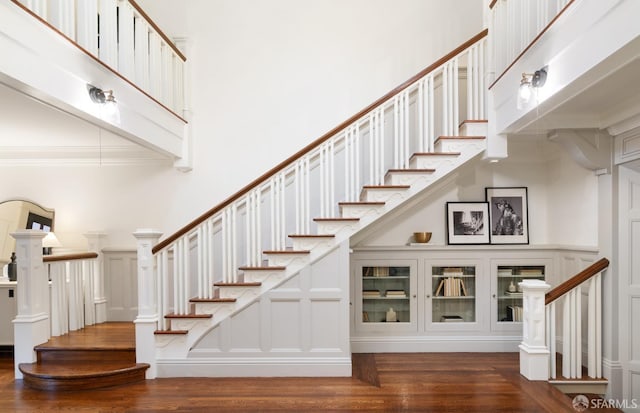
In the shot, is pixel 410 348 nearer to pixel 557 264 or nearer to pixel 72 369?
pixel 557 264

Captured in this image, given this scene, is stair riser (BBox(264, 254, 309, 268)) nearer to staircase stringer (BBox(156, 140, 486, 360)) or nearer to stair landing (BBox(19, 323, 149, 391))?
staircase stringer (BBox(156, 140, 486, 360))

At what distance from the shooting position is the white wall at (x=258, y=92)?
213 inches

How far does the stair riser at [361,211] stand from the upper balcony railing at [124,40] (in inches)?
93.1

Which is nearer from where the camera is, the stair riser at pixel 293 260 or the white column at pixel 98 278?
the stair riser at pixel 293 260

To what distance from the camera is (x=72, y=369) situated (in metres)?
3.84

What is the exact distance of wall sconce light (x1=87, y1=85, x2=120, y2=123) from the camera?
3229 millimetres

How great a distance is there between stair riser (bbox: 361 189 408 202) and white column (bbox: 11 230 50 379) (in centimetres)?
330

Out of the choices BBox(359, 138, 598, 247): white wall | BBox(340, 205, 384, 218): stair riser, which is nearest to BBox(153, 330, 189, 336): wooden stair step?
BBox(340, 205, 384, 218): stair riser

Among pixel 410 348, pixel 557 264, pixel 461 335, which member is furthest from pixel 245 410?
pixel 557 264

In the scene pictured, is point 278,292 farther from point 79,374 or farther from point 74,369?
point 74,369

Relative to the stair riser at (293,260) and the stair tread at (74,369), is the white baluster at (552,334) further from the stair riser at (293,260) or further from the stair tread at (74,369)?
the stair tread at (74,369)

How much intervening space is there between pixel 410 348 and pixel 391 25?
4.17 metres

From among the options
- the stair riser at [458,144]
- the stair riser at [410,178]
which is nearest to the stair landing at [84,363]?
Result: the stair riser at [410,178]

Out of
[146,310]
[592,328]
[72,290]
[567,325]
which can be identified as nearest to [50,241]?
[72,290]
